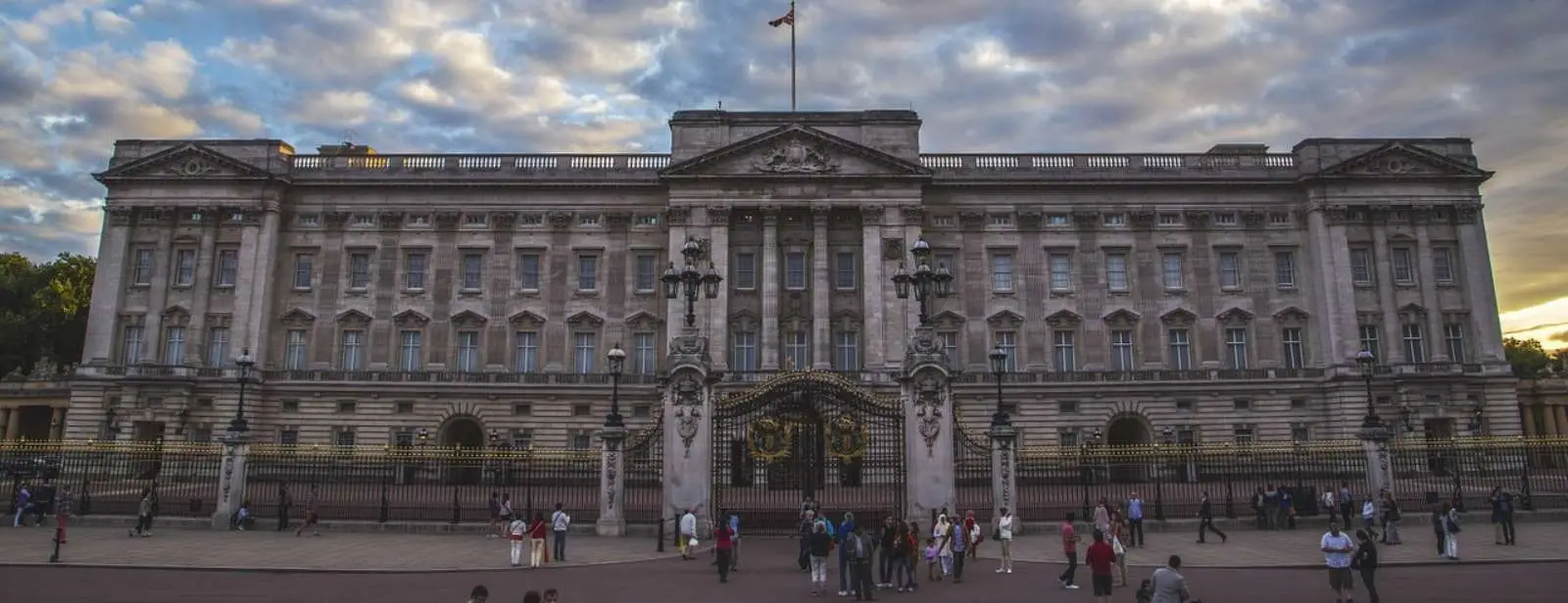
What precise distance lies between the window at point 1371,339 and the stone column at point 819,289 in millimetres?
28257

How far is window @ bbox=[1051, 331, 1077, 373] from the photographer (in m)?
50.1

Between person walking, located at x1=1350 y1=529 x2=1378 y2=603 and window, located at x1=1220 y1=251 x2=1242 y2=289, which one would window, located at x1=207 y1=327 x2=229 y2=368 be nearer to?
person walking, located at x1=1350 y1=529 x2=1378 y2=603

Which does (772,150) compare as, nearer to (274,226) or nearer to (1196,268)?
(1196,268)

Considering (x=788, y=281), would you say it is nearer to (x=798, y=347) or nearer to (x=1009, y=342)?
(x=798, y=347)

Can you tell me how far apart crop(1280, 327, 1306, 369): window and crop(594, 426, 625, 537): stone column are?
39.7 meters

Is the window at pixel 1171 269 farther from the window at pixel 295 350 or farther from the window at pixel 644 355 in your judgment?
the window at pixel 295 350

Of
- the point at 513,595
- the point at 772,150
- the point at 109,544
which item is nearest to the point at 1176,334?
the point at 772,150

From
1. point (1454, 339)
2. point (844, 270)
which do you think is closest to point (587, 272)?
point (844, 270)

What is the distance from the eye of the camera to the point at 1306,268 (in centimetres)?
5100

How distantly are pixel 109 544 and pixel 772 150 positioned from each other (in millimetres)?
34217

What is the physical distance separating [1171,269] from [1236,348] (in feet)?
17.6

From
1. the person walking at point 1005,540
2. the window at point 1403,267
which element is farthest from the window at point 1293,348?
the person walking at point 1005,540

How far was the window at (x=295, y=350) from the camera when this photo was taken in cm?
5034

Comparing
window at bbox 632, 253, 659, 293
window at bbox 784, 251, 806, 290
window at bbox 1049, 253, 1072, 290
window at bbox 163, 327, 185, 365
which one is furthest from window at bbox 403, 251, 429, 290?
window at bbox 1049, 253, 1072, 290
